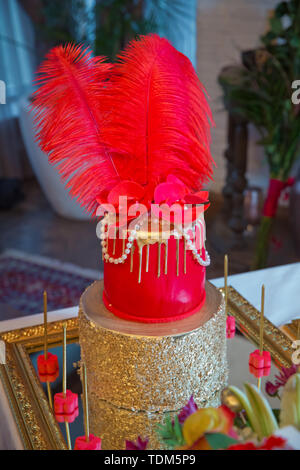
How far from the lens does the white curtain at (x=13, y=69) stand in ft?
11.4

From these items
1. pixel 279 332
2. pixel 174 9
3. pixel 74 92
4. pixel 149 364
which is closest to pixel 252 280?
pixel 279 332

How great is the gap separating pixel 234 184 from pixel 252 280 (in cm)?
151

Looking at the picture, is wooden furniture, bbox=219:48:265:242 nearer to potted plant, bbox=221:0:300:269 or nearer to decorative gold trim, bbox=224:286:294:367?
potted plant, bbox=221:0:300:269

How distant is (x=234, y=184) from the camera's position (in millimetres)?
2662

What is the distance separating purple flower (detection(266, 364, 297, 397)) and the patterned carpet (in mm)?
1530

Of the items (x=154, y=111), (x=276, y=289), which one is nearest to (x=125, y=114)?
(x=154, y=111)

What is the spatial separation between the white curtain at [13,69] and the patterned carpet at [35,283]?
1101mm

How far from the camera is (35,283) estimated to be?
241 centimetres

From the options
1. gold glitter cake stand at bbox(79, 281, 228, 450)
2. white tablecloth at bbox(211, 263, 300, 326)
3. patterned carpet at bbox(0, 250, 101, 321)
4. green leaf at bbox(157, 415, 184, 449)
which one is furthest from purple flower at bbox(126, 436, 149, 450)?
patterned carpet at bbox(0, 250, 101, 321)

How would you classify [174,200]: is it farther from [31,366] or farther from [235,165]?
[235,165]

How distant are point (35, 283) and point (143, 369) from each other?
1.74 m

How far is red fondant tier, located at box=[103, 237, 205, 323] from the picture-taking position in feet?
2.49

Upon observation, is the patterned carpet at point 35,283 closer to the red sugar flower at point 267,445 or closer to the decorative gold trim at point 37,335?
the decorative gold trim at point 37,335

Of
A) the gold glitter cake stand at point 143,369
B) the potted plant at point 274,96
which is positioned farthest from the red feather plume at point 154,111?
the potted plant at point 274,96
